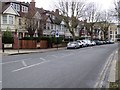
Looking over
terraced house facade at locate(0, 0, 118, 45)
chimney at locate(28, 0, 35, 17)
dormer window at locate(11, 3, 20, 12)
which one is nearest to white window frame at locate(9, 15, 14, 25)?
terraced house facade at locate(0, 0, 118, 45)

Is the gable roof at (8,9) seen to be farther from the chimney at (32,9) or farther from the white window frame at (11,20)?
the chimney at (32,9)

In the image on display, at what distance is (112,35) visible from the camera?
586 ft

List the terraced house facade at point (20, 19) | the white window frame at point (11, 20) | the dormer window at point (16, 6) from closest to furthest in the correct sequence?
the terraced house facade at point (20, 19), the white window frame at point (11, 20), the dormer window at point (16, 6)

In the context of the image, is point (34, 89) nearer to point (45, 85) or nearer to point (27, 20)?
point (45, 85)

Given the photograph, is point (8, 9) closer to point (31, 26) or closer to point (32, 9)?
point (31, 26)

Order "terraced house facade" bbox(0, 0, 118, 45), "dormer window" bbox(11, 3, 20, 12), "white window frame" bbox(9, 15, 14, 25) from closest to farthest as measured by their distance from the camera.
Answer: "terraced house facade" bbox(0, 0, 118, 45) → "white window frame" bbox(9, 15, 14, 25) → "dormer window" bbox(11, 3, 20, 12)

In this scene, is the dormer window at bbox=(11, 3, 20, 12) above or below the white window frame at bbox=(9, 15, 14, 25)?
above

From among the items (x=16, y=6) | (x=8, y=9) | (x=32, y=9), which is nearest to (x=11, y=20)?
(x=8, y=9)

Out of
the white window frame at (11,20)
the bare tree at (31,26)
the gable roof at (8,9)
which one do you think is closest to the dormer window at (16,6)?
the gable roof at (8,9)

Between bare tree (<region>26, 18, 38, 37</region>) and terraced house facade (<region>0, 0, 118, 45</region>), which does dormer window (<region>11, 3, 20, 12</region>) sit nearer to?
terraced house facade (<region>0, 0, 118, 45</region>)

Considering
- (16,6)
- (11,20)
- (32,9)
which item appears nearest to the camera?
(11,20)

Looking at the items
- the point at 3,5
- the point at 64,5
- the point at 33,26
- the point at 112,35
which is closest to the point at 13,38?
the point at 33,26

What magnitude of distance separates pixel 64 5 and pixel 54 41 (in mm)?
15020

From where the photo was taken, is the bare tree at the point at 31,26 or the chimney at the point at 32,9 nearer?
the bare tree at the point at 31,26
